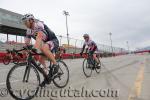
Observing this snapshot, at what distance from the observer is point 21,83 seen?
614 cm

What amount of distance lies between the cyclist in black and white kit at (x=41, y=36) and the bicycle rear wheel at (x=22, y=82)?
444 mm

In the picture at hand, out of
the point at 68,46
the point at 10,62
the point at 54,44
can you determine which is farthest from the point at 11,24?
the point at 54,44

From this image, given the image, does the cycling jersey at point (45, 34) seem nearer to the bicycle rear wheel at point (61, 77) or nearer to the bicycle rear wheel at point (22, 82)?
the bicycle rear wheel at point (61, 77)

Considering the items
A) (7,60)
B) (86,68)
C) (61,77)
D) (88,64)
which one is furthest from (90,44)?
(7,60)

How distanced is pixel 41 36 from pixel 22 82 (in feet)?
3.86

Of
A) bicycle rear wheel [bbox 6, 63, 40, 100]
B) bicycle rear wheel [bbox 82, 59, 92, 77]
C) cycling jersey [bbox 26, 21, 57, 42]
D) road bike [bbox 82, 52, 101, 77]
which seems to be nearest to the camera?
bicycle rear wheel [bbox 6, 63, 40, 100]

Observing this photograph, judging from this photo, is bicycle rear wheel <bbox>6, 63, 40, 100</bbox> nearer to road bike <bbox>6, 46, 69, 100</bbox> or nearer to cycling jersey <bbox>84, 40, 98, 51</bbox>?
road bike <bbox>6, 46, 69, 100</bbox>

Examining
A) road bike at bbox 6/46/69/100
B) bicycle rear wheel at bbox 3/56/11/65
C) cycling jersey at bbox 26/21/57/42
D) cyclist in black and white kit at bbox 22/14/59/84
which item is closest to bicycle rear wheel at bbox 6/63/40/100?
road bike at bbox 6/46/69/100

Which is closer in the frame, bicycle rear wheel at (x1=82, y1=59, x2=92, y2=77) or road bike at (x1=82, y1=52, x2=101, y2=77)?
bicycle rear wheel at (x1=82, y1=59, x2=92, y2=77)

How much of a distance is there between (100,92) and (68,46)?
118 ft

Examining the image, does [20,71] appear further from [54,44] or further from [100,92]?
[100,92]

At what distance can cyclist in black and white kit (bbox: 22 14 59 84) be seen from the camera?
21.0ft

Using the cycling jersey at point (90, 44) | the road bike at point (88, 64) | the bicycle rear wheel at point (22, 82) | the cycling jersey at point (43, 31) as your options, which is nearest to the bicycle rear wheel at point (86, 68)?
the road bike at point (88, 64)

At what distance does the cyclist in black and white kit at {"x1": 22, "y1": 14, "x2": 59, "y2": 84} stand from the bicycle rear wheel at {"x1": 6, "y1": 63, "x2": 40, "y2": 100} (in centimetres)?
44
